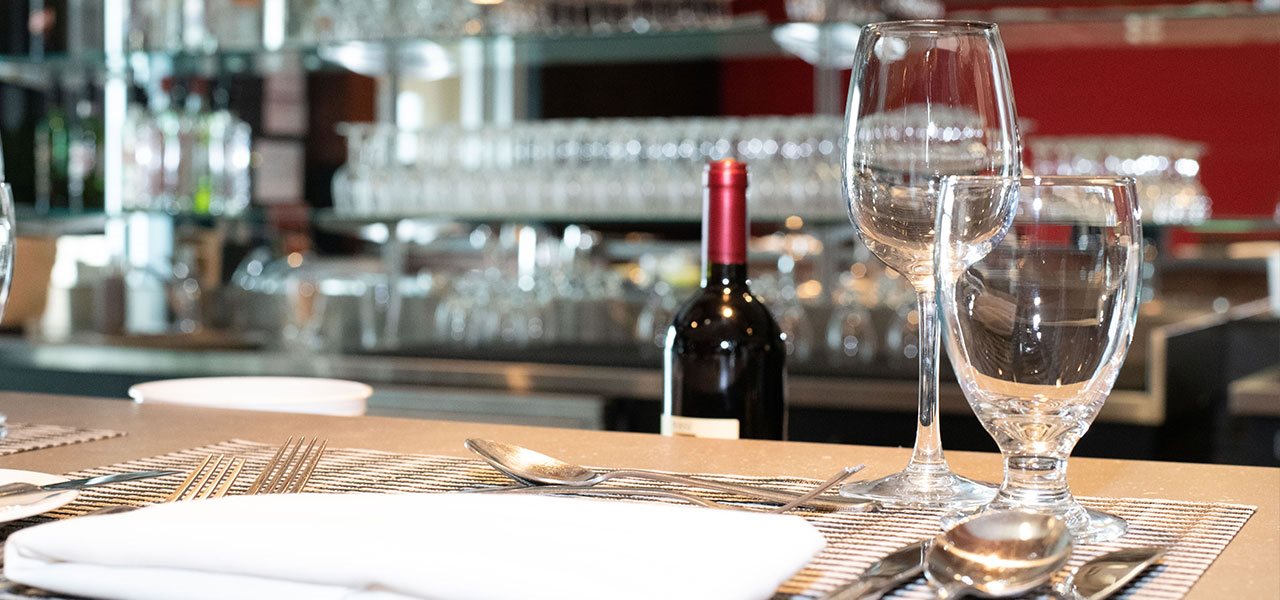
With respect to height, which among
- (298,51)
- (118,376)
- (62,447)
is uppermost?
(298,51)

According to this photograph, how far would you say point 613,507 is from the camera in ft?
1.76

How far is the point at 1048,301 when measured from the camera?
62 centimetres

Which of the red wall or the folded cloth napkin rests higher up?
the red wall

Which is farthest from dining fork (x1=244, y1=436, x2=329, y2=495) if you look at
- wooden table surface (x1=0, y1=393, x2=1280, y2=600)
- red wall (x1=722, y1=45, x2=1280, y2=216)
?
red wall (x1=722, y1=45, x2=1280, y2=216)

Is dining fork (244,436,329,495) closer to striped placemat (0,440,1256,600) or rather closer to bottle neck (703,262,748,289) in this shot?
striped placemat (0,440,1256,600)

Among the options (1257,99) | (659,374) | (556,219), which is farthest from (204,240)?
(1257,99)

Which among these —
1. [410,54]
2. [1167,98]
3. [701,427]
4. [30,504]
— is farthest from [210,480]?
[1167,98]

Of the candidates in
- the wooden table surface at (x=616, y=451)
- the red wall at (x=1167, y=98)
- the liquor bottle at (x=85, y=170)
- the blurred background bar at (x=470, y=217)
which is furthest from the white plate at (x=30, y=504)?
the red wall at (x=1167, y=98)

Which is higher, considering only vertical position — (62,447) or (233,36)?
(233,36)

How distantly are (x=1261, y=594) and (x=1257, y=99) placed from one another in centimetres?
583

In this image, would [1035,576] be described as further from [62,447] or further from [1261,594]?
[62,447]

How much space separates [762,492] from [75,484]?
32 centimetres

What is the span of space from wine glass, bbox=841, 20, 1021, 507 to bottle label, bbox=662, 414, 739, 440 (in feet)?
0.76

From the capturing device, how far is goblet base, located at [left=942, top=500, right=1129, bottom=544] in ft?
2.00
